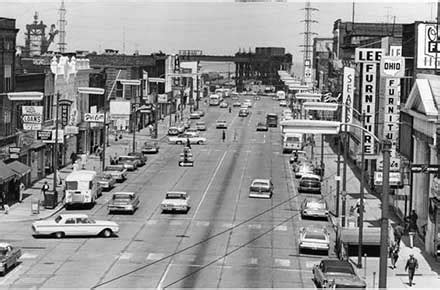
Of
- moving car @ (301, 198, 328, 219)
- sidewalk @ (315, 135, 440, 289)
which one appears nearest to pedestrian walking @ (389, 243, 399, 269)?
sidewalk @ (315, 135, 440, 289)

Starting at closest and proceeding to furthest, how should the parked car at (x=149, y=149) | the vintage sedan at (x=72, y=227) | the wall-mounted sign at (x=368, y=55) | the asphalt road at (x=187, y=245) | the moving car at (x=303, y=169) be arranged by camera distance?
1. the asphalt road at (x=187, y=245)
2. the vintage sedan at (x=72, y=227)
3. the wall-mounted sign at (x=368, y=55)
4. the moving car at (x=303, y=169)
5. the parked car at (x=149, y=149)

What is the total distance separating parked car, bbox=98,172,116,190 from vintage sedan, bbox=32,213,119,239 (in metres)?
19.6

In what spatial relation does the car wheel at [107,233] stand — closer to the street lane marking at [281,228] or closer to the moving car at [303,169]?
the street lane marking at [281,228]

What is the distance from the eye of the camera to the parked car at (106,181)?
240 ft

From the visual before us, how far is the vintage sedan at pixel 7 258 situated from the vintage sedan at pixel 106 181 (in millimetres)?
28488

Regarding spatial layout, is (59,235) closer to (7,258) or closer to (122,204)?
(7,258)

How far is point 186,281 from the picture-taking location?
1606 inches

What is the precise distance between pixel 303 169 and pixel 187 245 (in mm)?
37299

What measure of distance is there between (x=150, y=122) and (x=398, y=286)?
375 feet

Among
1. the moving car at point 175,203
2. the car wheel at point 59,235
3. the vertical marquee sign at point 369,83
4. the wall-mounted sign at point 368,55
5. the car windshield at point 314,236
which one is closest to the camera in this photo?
the car windshield at point 314,236

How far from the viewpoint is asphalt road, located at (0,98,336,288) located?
136 ft

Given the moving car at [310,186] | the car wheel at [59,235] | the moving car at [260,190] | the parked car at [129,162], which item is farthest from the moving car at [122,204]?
the parked car at [129,162]

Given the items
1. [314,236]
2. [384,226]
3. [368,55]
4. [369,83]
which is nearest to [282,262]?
Answer: [314,236]

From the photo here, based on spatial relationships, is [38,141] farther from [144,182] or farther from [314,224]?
[314,224]
